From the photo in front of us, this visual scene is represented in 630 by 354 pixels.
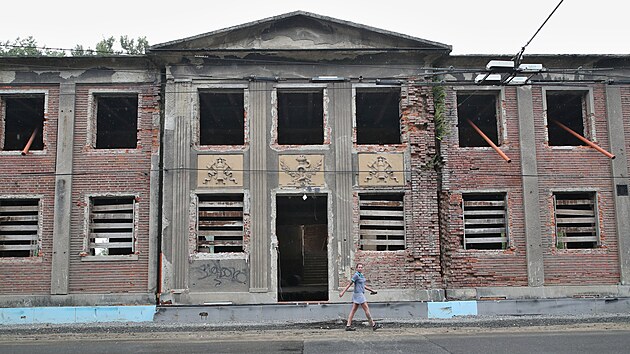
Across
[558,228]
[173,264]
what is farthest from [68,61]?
[558,228]

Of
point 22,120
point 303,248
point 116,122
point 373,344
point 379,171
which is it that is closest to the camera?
point 373,344

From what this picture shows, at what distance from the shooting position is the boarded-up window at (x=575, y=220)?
1806 cm

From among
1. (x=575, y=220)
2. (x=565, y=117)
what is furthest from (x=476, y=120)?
(x=575, y=220)

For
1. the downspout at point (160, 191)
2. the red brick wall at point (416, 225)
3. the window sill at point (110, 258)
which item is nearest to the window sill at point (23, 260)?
the window sill at point (110, 258)

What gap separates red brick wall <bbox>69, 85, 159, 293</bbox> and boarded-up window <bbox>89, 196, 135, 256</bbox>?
1.01ft

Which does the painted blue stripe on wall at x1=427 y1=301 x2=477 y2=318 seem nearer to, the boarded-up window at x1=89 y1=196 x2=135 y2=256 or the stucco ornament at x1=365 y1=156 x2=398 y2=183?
the stucco ornament at x1=365 y1=156 x2=398 y2=183

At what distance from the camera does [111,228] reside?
57.9 ft

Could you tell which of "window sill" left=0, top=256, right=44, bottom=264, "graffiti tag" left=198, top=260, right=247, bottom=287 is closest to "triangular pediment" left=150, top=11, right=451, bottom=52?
"graffiti tag" left=198, top=260, right=247, bottom=287

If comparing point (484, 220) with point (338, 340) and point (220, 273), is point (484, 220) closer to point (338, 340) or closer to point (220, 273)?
point (338, 340)

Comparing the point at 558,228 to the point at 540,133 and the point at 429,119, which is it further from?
the point at 429,119

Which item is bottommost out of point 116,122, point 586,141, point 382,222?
point 382,222

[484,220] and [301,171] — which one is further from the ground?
[301,171]

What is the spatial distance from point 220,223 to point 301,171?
268cm

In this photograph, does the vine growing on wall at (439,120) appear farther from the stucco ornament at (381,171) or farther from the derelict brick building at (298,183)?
the stucco ornament at (381,171)
